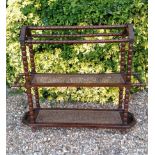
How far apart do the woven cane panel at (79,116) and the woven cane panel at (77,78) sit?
45 centimetres

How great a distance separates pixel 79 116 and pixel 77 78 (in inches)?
18.3

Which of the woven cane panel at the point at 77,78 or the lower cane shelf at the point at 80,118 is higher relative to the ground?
the woven cane panel at the point at 77,78

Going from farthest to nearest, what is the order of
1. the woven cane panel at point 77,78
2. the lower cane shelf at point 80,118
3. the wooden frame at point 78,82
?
the lower cane shelf at point 80,118 < the woven cane panel at point 77,78 < the wooden frame at point 78,82

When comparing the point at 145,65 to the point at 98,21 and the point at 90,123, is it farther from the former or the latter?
the point at 90,123

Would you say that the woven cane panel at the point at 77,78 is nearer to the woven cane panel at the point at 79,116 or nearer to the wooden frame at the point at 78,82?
the wooden frame at the point at 78,82

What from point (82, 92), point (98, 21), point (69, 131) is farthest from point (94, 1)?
point (69, 131)

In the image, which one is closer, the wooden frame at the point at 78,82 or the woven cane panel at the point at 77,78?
the wooden frame at the point at 78,82

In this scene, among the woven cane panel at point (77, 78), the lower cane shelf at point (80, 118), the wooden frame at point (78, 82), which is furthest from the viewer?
the lower cane shelf at point (80, 118)

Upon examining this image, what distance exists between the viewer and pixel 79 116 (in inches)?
163

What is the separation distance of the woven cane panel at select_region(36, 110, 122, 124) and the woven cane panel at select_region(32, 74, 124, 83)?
1.49ft

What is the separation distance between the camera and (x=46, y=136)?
4.02 meters

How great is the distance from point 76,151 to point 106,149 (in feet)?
1.01

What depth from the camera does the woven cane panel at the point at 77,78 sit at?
3.85 meters

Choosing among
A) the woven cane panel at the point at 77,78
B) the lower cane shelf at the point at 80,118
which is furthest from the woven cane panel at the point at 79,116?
the woven cane panel at the point at 77,78
